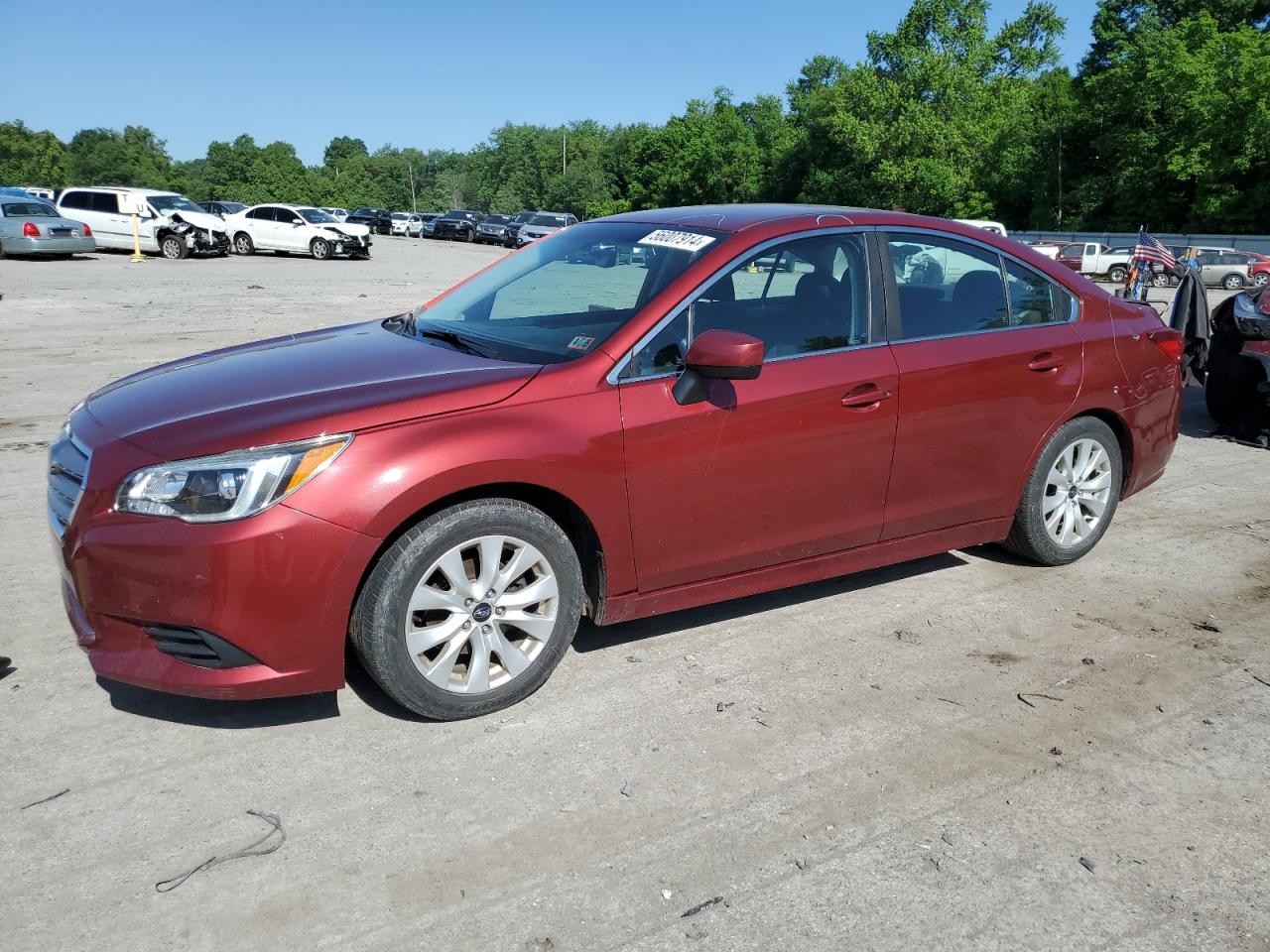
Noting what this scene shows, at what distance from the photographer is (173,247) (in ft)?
94.6

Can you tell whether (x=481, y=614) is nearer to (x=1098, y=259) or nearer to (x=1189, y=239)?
(x=1098, y=259)

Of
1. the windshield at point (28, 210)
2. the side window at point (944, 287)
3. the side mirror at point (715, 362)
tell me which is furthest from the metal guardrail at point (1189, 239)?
the side mirror at point (715, 362)

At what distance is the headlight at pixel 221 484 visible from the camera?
3092mm

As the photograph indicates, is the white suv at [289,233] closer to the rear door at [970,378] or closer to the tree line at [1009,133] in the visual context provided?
the rear door at [970,378]

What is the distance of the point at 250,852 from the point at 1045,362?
12.6 ft

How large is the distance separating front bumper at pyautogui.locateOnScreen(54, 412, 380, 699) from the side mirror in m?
1.25

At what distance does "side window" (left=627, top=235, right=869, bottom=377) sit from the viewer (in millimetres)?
4012

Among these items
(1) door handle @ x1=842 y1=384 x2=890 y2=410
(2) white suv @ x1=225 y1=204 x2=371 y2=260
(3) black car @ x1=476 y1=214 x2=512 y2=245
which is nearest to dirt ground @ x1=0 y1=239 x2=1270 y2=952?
(1) door handle @ x1=842 y1=384 x2=890 y2=410

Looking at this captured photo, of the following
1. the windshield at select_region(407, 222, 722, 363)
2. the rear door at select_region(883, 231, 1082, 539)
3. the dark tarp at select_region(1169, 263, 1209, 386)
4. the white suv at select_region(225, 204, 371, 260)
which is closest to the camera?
the windshield at select_region(407, 222, 722, 363)

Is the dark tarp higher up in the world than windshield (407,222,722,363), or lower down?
lower down

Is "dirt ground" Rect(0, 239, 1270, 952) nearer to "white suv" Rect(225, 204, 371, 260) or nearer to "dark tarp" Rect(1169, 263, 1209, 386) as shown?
"dark tarp" Rect(1169, 263, 1209, 386)

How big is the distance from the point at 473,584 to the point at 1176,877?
2217 millimetres

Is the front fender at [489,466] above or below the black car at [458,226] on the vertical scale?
below

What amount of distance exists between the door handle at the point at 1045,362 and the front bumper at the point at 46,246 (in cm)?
2767
